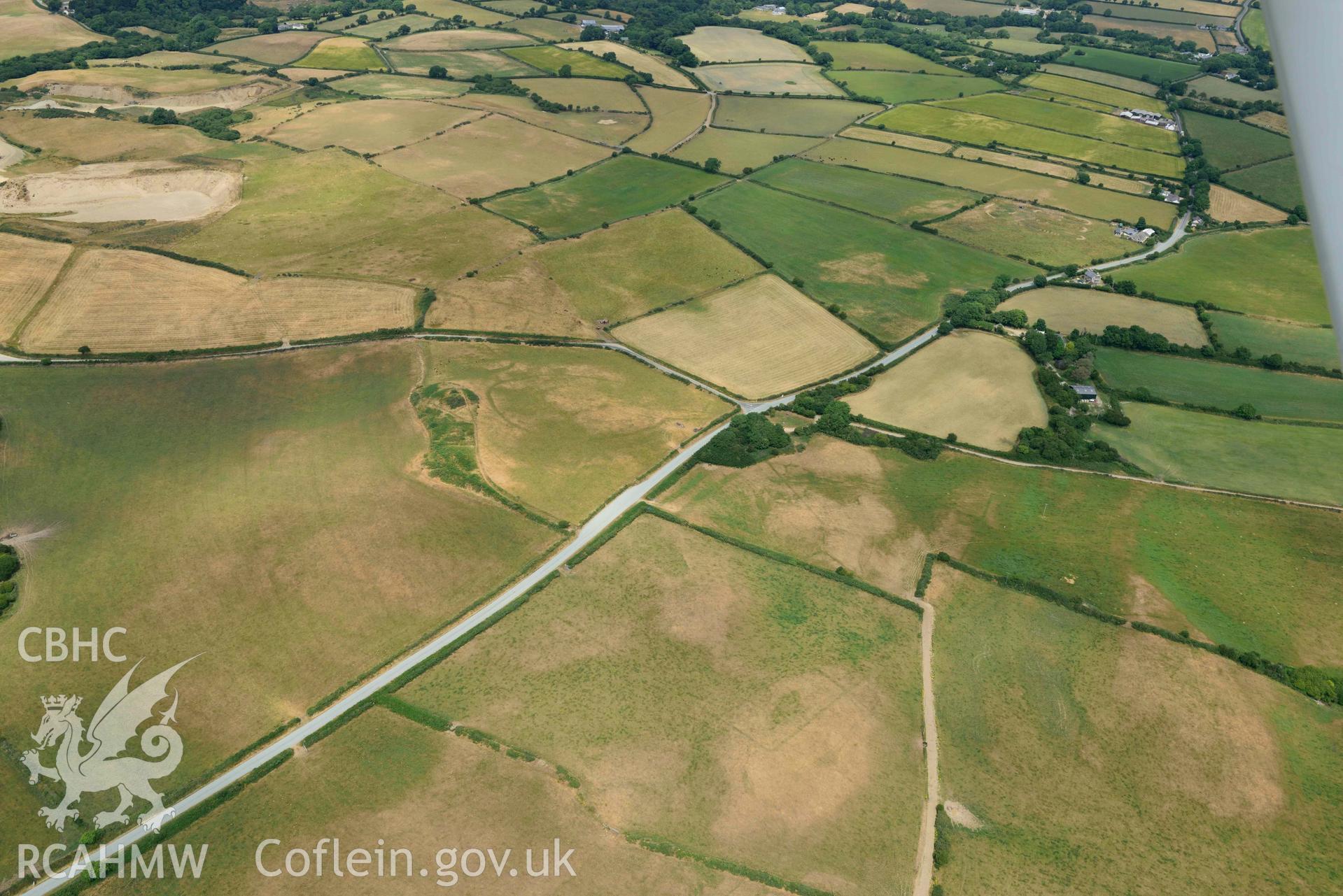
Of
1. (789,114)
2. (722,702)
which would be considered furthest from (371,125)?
(722,702)

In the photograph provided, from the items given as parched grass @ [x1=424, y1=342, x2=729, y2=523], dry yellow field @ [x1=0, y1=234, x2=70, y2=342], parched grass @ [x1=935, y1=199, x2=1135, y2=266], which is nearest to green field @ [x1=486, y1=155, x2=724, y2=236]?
parched grass @ [x1=424, y1=342, x2=729, y2=523]

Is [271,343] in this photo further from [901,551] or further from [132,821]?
[901,551]

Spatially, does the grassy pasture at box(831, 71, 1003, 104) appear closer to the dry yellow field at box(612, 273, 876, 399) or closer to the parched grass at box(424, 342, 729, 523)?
the dry yellow field at box(612, 273, 876, 399)

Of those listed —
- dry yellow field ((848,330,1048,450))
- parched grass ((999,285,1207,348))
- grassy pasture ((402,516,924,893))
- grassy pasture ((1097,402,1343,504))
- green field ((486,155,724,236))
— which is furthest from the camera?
green field ((486,155,724,236))

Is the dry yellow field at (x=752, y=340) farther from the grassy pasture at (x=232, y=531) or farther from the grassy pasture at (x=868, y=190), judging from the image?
the grassy pasture at (x=868, y=190)

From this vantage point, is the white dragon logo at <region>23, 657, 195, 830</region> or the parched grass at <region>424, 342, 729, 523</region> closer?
the white dragon logo at <region>23, 657, 195, 830</region>

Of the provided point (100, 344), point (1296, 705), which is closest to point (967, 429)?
point (1296, 705)

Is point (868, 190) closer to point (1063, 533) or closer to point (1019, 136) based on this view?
point (1019, 136)
